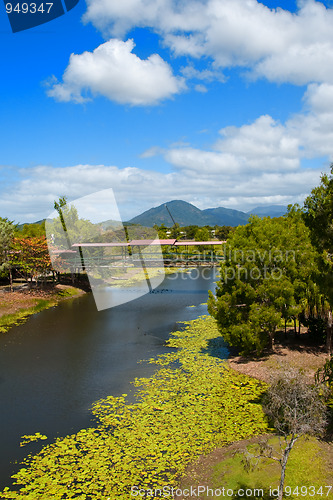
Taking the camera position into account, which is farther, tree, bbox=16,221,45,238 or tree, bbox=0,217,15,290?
tree, bbox=16,221,45,238

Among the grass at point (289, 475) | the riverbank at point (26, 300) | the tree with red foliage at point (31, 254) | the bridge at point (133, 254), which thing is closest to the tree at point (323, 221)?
the grass at point (289, 475)

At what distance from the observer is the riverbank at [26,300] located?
40906mm

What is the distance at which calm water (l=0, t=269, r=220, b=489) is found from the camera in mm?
18697

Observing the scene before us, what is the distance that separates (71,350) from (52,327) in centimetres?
857

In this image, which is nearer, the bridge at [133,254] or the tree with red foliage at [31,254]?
the tree with red foliage at [31,254]

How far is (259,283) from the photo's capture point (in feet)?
83.4

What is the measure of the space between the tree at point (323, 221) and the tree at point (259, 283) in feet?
34.1

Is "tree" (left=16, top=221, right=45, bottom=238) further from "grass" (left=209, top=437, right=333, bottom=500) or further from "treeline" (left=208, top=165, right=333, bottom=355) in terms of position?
"grass" (left=209, top=437, right=333, bottom=500)

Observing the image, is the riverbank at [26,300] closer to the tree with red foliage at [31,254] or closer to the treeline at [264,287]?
the tree with red foliage at [31,254]

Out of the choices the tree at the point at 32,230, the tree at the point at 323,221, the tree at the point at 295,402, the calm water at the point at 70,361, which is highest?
the tree at the point at 32,230

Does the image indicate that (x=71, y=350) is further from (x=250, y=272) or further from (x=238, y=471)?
(x=238, y=471)

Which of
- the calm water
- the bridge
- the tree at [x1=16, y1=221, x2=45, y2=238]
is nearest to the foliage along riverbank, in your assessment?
the calm water

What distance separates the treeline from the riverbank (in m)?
24.4

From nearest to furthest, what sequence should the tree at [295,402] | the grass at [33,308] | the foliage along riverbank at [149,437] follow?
the tree at [295,402] < the foliage along riverbank at [149,437] < the grass at [33,308]
